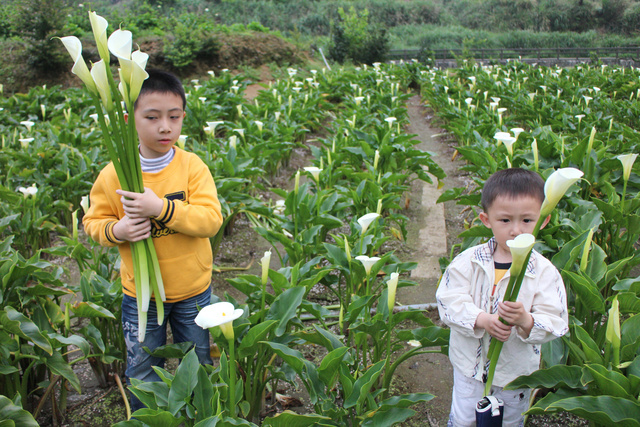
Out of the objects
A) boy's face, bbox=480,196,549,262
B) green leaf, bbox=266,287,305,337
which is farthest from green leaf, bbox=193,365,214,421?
boy's face, bbox=480,196,549,262

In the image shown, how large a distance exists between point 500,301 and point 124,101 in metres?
1.43

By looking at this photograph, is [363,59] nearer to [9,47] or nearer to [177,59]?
[177,59]

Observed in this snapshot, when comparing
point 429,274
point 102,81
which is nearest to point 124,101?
point 102,81

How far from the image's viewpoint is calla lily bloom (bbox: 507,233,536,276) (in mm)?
1353

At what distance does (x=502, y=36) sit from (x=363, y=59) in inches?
787

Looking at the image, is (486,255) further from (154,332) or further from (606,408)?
(154,332)

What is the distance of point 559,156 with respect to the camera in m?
3.94

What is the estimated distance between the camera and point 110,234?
198cm

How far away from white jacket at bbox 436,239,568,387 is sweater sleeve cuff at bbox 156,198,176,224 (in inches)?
41.9

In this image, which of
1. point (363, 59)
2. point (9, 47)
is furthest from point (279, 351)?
point (363, 59)

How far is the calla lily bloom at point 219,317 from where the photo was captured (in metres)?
1.45

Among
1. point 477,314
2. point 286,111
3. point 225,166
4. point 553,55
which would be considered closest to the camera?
point 477,314

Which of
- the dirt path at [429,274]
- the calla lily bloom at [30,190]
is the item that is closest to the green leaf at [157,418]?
the dirt path at [429,274]

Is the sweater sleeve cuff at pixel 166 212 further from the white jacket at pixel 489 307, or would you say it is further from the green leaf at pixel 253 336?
the white jacket at pixel 489 307
